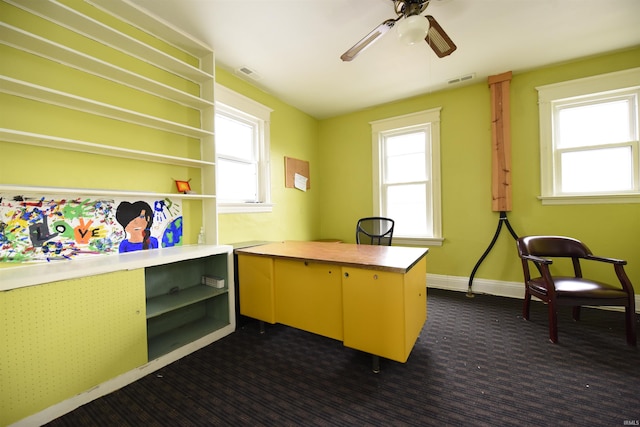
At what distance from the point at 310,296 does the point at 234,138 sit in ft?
6.66

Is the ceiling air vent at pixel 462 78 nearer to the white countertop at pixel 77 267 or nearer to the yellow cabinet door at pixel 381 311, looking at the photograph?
the yellow cabinet door at pixel 381 311

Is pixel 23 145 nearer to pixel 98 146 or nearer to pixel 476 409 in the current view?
pixel 98 146

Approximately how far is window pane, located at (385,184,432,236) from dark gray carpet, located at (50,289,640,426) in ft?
5.17

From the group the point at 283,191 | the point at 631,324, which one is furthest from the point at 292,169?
the point at 631,324

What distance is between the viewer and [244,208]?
2.88 m

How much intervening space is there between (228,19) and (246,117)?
1072mm

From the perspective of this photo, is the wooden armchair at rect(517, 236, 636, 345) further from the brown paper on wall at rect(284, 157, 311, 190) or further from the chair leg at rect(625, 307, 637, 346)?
the brown paper on wall at rect(284, 157, 311, 190)

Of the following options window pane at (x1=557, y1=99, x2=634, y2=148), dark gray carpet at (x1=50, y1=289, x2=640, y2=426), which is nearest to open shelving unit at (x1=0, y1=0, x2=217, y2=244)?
dark gray carpet at (x1=50, y1=289, x2=640, y2=426)

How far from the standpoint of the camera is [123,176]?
1931 mm

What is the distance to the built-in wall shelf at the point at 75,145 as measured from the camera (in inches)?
53.9

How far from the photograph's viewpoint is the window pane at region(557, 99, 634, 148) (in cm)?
252

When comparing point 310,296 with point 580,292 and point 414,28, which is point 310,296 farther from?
point 580,292

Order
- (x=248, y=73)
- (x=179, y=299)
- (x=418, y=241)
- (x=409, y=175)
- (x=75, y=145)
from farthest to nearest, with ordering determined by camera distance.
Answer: (x=409, y=175)
(x=418, y=241)
(x=248, y=73)
(x=179, y=299)
(x=75, y=145)

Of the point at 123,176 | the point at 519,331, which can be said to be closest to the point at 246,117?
the point at 123,176
